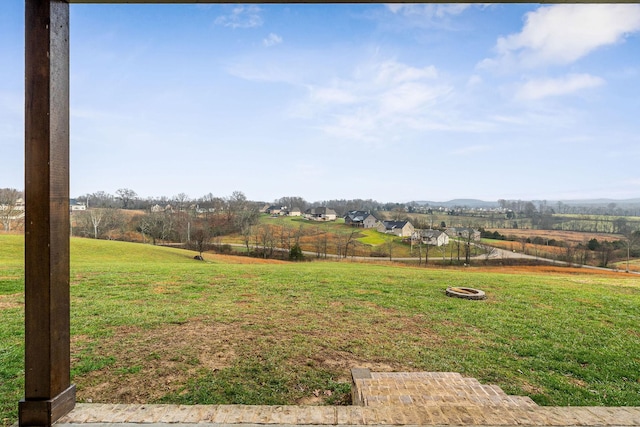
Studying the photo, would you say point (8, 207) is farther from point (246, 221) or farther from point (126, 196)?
point (126, 196)

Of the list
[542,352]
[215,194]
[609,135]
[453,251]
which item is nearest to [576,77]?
[609,135]

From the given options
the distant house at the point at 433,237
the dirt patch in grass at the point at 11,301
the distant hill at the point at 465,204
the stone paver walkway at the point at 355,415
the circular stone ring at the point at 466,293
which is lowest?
the distant house at the point at 433,237

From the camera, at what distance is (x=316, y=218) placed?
46969 millimetres

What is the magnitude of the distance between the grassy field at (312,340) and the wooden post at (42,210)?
0.86 meters

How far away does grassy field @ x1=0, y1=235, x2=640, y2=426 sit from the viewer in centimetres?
302

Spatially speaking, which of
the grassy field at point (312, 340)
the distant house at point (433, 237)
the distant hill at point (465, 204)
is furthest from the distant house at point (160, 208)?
the distant hill at point (465, 204)

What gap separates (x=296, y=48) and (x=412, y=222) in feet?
108

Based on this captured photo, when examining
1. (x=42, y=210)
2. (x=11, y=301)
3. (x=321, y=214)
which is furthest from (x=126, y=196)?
(x=42, y=210)

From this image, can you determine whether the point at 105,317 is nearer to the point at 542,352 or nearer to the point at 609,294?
the point at 542,352

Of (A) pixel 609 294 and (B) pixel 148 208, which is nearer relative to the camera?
(A) pixel 609 294

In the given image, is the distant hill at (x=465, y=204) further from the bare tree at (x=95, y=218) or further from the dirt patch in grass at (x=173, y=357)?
the dirt patch in grass at (x=173, y=357)

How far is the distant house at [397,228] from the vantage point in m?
36.1

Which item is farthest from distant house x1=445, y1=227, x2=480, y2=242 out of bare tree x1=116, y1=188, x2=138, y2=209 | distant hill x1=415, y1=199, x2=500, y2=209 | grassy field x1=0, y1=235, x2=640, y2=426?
bare tree x1=116, y1=188, x2=138, y2=209

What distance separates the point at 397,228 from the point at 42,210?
3682 centimetres
